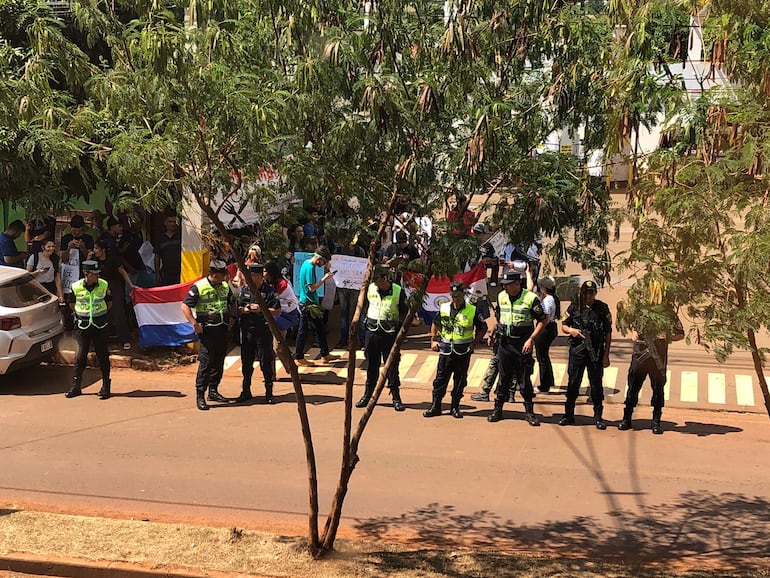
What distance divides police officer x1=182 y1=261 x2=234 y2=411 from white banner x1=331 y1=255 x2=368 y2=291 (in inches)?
135

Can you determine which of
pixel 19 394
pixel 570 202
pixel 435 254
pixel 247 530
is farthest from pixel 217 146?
pixel 19 394

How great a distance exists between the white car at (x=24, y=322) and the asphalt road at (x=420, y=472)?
54cm

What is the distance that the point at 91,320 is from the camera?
1227 centimetres

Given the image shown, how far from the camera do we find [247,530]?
315 inches

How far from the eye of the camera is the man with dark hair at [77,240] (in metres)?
14.9

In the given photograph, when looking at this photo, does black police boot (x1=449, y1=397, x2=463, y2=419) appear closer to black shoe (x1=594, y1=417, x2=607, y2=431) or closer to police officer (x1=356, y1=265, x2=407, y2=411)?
police officer (x1=356, y1=265, x2=407, y2=411)

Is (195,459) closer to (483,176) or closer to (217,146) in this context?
(217,146)

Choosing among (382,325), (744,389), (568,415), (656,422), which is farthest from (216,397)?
(744,389)

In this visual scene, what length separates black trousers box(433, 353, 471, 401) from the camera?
11.5 metres

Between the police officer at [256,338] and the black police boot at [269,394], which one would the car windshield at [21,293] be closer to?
the police officer at [256,338]

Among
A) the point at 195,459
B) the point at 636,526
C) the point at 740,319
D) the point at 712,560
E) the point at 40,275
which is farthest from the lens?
the point at 40,275

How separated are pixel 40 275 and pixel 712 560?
35.6 feet

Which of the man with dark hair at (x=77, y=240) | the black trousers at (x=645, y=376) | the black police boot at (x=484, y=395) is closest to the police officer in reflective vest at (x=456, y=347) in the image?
the black police boot at (x=484, y=395)

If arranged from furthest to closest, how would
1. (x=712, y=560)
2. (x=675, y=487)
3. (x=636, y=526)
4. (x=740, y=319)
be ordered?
(x=675, y=487) < (x=636, y=526) < (x=712, y=560) < (x=740, y=319)
